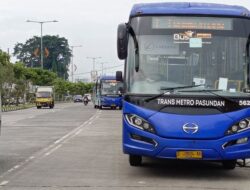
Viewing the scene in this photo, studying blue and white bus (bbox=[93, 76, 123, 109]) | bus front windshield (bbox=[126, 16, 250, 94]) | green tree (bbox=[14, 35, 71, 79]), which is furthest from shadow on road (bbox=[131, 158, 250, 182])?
green tree (bbox=[14, 35, 71, 79])

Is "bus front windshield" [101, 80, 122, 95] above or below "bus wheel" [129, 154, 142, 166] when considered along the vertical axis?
above

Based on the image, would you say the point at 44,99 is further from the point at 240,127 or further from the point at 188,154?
the point at 240,127

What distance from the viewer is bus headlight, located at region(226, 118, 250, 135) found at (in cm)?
1066

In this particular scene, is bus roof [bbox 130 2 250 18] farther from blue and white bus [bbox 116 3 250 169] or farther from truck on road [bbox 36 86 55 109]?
truck on road [bbox 36 86 55 109]

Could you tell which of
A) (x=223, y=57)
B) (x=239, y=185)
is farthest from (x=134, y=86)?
(x=239, y=185)

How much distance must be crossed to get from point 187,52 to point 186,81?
0.56 meters

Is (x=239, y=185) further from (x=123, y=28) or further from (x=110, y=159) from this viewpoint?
(x=110, y=159)

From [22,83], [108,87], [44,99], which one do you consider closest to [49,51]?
[22,83]

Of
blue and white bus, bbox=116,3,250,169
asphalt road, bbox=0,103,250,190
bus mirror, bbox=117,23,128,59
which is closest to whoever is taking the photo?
asphalt road, bbox=0,103,250,190

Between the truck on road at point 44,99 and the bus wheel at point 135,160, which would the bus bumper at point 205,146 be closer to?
the bus wheel at point 135,160

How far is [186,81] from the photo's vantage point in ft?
36.9

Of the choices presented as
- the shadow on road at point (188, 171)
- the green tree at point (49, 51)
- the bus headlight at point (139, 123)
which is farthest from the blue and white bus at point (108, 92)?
the green tree at point (49, 51)

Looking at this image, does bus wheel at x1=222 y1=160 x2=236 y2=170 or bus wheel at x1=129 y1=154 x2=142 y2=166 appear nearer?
bus wheel at x1=222 y1=160 x2=236 y2=170

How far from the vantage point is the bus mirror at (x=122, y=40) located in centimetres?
1120
